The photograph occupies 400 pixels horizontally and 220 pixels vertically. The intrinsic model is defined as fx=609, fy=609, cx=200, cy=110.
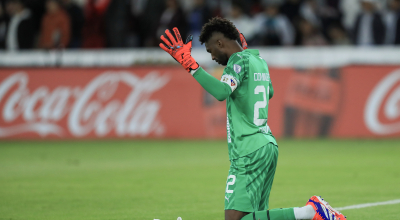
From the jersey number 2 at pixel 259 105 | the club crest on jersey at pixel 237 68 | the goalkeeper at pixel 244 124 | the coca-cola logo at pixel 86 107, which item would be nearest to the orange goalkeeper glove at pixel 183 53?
the goalkeeper at pixel 244 124

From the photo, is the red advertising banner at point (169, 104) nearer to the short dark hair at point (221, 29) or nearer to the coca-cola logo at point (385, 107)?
the coca-cola logo at point (385, 107)

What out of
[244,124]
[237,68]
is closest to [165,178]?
[244,124]

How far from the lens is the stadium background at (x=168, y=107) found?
412 inches

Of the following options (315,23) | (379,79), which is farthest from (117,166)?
(315,23)

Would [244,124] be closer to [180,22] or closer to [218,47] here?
[218,47]

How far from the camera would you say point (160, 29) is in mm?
16984

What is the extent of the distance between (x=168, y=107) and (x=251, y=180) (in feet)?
32.8

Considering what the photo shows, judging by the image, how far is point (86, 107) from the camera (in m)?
→ 15.0

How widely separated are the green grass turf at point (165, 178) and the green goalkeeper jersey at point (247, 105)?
5.29 feet

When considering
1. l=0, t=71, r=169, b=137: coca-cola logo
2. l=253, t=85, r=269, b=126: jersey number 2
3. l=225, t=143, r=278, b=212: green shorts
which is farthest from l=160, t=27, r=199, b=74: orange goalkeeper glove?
l=0, t=71, r=169, b=137: coca-cola logo

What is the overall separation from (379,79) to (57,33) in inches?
342

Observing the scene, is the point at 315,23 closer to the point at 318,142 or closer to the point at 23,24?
the point at 318,142

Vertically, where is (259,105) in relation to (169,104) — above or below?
below

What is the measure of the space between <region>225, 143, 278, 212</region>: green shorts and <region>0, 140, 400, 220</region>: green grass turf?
57.4 inches
